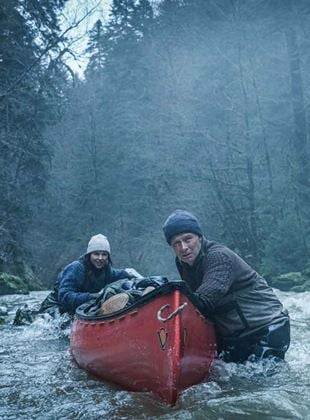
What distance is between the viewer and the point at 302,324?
731 cm

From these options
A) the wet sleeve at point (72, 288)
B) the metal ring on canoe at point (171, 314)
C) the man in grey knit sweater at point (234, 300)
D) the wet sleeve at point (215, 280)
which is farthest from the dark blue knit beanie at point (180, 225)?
the wet sleeve at point (72, 288)

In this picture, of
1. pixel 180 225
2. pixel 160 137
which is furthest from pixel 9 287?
pixel 160 137

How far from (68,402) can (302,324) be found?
180 inches

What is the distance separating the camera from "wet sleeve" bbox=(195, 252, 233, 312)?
3869 millimetres

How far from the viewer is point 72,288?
6352 millimetres

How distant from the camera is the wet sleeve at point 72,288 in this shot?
614 centimetres

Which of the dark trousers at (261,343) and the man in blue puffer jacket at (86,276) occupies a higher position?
the man in blue puffer jacket at (86,276)

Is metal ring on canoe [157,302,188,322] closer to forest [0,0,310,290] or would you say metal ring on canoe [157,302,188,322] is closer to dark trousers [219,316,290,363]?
dark trousers [219,316,290,363]

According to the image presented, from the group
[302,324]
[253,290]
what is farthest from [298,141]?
[253,290]

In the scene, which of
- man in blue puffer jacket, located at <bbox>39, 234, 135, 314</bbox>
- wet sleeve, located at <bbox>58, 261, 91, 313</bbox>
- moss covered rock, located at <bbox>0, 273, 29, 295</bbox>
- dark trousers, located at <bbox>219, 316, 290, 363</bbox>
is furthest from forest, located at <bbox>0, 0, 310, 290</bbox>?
dark trousers, located at <bbox>219, 316, 290, 363</bbox>

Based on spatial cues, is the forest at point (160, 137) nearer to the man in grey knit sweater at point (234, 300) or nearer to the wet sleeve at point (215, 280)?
the man in grey knit sweater at point (234, 300)

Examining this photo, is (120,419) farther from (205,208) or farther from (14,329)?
(205,208)

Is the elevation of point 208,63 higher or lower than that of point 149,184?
higher

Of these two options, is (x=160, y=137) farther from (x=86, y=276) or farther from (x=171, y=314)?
(x=171, y=314)
